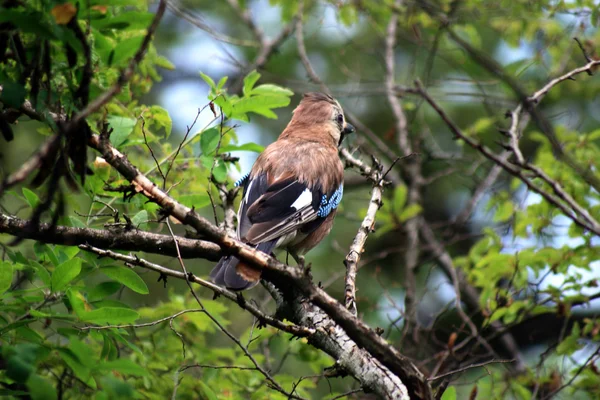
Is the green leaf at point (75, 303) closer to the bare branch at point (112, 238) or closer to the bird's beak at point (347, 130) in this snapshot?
the bare branch at point (112, 238)

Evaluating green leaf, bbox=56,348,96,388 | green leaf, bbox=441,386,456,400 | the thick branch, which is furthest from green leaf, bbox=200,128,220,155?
green leaf, bbox=441,386,456,400

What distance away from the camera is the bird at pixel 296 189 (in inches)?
186

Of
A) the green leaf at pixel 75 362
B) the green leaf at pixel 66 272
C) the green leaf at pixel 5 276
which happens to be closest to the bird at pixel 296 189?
Result: the green leaf at pixel 66 272

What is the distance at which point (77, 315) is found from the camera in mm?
3148

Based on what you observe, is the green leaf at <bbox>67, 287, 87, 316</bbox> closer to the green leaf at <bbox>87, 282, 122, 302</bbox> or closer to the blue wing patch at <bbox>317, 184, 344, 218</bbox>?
the green leaf at <bbox>87, 282, 122, 302</bbox>

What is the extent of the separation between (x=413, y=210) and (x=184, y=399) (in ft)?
10.3

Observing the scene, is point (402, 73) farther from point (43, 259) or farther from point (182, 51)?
point (43, 259)

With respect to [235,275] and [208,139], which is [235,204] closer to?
A: [208,139]

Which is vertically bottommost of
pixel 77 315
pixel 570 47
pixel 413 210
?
pixel 77 315

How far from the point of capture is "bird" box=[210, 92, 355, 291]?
473 centimetres

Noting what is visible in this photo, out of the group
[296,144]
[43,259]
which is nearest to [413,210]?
[296,144]

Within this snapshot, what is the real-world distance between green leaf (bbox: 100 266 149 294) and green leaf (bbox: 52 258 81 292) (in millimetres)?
312

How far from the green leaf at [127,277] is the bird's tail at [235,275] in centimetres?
45

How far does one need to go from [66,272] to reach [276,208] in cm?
195
